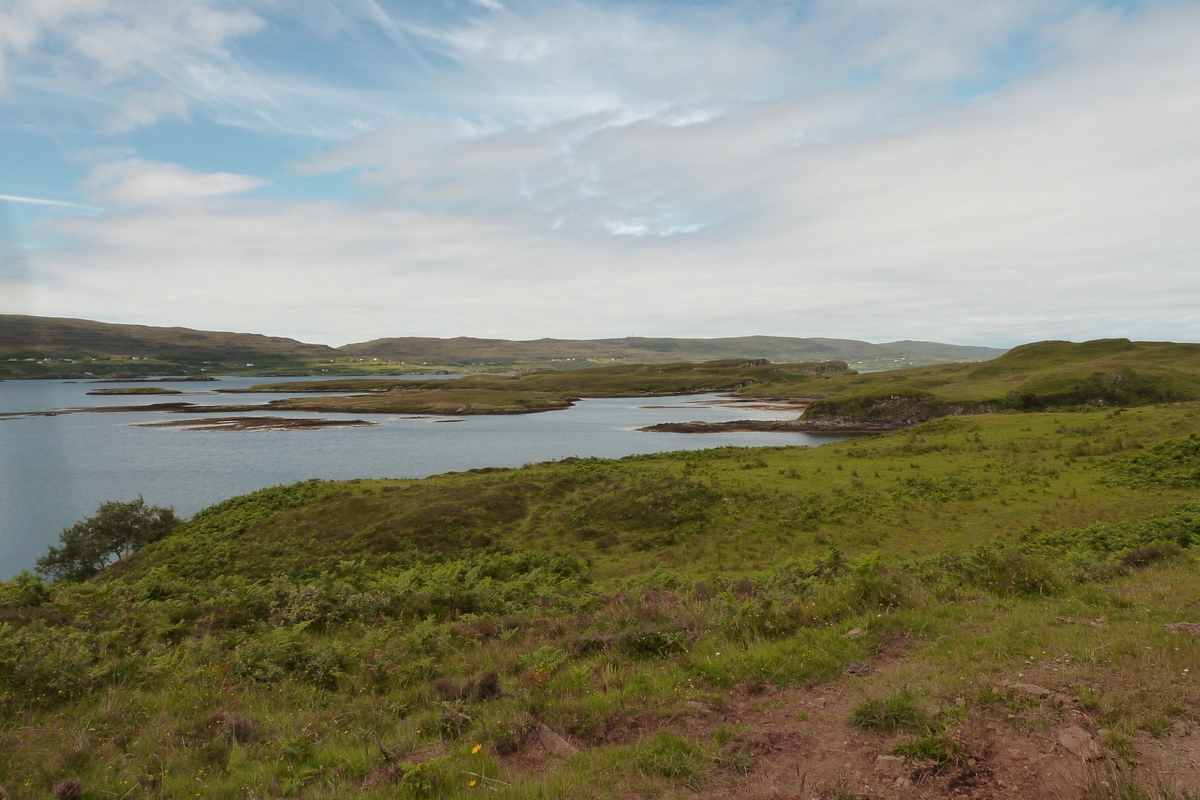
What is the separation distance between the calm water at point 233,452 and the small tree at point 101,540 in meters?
4.17

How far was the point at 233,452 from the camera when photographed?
7581 cm

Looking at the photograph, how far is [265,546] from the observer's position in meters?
29.8

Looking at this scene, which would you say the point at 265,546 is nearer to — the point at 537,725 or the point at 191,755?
the point at 191,755

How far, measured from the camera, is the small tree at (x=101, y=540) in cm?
3325

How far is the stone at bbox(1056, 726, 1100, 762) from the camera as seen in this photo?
20.2ft

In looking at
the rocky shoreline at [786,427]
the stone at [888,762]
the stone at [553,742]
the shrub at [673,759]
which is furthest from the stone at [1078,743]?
the rocky shoreline at [786,427]

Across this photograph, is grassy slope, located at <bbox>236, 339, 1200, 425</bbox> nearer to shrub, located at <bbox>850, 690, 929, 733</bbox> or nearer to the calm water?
the calm water

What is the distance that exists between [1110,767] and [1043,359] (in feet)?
469

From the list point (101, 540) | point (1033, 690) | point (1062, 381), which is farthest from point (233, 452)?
point (1062, 381)

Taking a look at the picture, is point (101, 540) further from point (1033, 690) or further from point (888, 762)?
point (1033, 690)

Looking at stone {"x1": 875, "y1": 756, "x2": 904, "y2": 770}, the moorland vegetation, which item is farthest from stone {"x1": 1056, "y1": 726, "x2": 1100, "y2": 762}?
stone {"x1": 875, "y1": 756, "x2": 904, "y2": 770}

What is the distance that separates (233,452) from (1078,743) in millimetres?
89735

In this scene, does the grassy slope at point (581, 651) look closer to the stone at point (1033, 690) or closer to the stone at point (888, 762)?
the stone at point (1033, 690)

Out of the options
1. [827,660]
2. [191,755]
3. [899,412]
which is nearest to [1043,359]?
[899,412]
